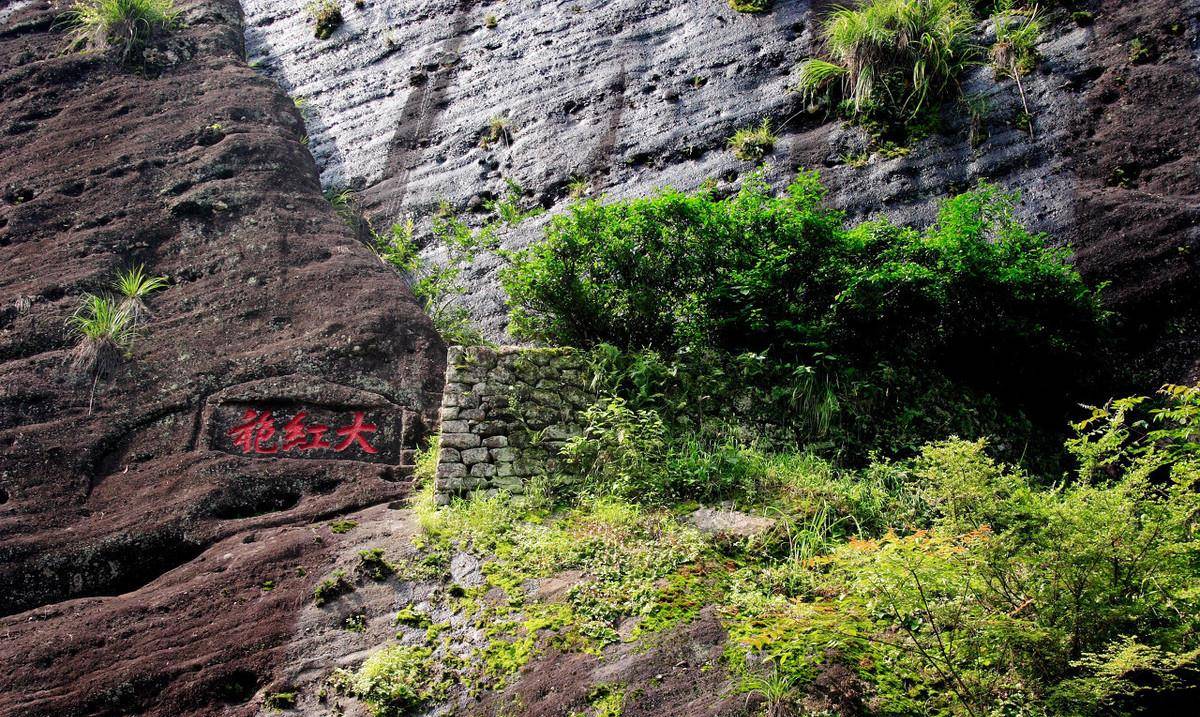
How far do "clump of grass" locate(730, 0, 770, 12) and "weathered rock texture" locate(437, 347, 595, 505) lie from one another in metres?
6.51

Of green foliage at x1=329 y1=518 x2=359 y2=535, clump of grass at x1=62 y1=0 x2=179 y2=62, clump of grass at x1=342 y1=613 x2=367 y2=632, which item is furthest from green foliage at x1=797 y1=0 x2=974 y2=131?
clump of grass at x1=62 y1=0 x2=179 y2=62

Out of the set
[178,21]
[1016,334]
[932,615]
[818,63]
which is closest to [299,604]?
[932,615]

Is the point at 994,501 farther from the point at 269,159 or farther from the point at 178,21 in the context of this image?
the point at 178,21

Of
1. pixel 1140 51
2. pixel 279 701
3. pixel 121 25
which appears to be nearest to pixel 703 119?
pixel 1140 51

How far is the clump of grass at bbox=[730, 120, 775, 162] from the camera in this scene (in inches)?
396

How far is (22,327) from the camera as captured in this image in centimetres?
804

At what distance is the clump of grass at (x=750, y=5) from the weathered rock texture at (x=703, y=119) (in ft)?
0.37

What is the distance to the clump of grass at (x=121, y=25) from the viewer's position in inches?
462

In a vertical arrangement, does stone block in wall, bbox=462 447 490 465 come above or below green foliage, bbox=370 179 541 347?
below

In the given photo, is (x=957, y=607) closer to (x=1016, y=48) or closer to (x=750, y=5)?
(x=1016, y=48)

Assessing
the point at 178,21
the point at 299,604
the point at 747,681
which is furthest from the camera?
the point at 178,21

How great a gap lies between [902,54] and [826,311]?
12.6 feet

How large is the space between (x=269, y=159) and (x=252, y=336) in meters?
2.99

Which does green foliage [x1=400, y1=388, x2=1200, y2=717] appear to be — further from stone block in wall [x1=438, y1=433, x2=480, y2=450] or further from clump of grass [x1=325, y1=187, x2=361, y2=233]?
clump of grass [x1=325, y1=187, x2=361, y2=233]
